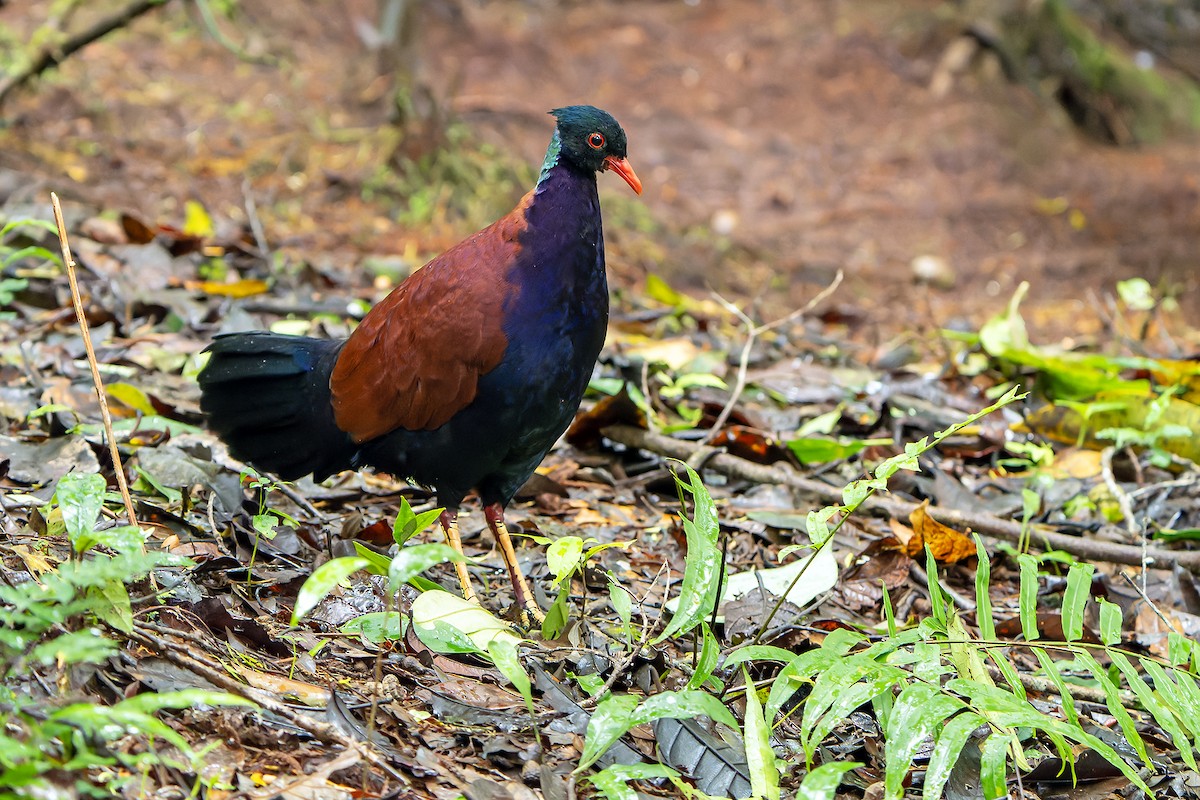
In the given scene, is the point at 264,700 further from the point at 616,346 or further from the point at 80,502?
the point at 616,346

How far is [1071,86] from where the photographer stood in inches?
508

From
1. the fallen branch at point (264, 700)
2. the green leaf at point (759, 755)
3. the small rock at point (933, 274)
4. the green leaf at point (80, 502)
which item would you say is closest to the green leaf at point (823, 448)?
the green leaf at point (759, 755)

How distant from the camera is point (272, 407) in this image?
11.7 ft

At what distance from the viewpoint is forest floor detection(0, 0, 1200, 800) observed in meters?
2.64

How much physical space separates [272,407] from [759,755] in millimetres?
1931

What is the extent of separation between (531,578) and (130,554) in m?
1.60

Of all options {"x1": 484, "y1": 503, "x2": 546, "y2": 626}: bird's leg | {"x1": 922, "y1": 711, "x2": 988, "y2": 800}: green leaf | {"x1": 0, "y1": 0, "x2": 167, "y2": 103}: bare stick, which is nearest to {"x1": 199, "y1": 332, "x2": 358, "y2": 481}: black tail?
{"x1": 484, "y1": 503, "x2": 546, "y2": 626}: bird's leg

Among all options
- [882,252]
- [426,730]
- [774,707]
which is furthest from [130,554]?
[882,252]

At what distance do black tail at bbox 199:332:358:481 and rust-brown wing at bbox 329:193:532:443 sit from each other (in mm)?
85

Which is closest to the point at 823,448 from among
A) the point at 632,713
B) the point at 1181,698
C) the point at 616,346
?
the point at 616,346

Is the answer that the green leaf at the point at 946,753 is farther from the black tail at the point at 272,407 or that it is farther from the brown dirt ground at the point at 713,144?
the brown dirt ground at the point at 713,144

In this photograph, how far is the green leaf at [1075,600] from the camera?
9.02 feet

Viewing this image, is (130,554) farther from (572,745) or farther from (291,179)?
(291,179)

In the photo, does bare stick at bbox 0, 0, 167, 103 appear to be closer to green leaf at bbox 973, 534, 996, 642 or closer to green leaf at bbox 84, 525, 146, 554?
green leaf at bbox 84, 525, 146, 554
